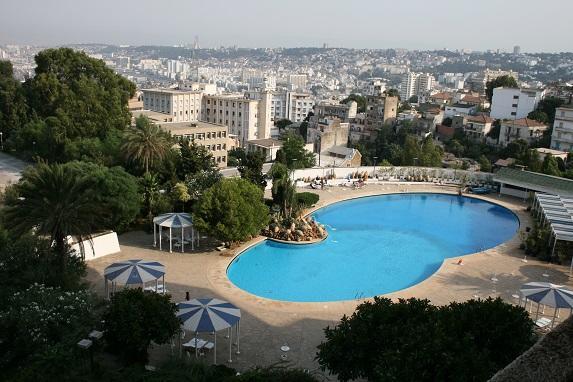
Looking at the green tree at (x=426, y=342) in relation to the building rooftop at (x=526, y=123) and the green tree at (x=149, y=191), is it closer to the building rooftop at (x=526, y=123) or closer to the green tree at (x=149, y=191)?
the green tree at (x=149, y=191)

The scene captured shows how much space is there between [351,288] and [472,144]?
44172 millimetres

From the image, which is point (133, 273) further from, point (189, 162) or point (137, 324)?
point (189, 162)

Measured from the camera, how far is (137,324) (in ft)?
38.4

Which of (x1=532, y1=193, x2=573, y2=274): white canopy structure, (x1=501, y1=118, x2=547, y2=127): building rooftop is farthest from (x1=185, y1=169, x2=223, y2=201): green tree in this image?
(x1=501, y1=118, x2=547, y2=127): building rooftop

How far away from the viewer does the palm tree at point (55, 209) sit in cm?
1450

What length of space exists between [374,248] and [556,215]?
8.29 metres

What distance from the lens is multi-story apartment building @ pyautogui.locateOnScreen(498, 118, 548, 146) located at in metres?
54.7

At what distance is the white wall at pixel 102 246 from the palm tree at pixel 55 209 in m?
4.33

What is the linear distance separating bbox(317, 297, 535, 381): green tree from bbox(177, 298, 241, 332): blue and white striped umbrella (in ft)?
9.37

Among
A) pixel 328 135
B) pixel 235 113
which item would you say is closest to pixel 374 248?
pixel 328 135

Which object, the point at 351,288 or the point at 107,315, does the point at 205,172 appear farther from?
the point at 107,315

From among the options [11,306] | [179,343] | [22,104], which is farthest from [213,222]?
[22,104]

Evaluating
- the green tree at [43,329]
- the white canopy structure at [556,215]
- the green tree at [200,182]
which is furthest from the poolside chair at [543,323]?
the green tree at [200,182]

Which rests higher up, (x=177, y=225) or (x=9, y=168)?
(x=177, y=225)
